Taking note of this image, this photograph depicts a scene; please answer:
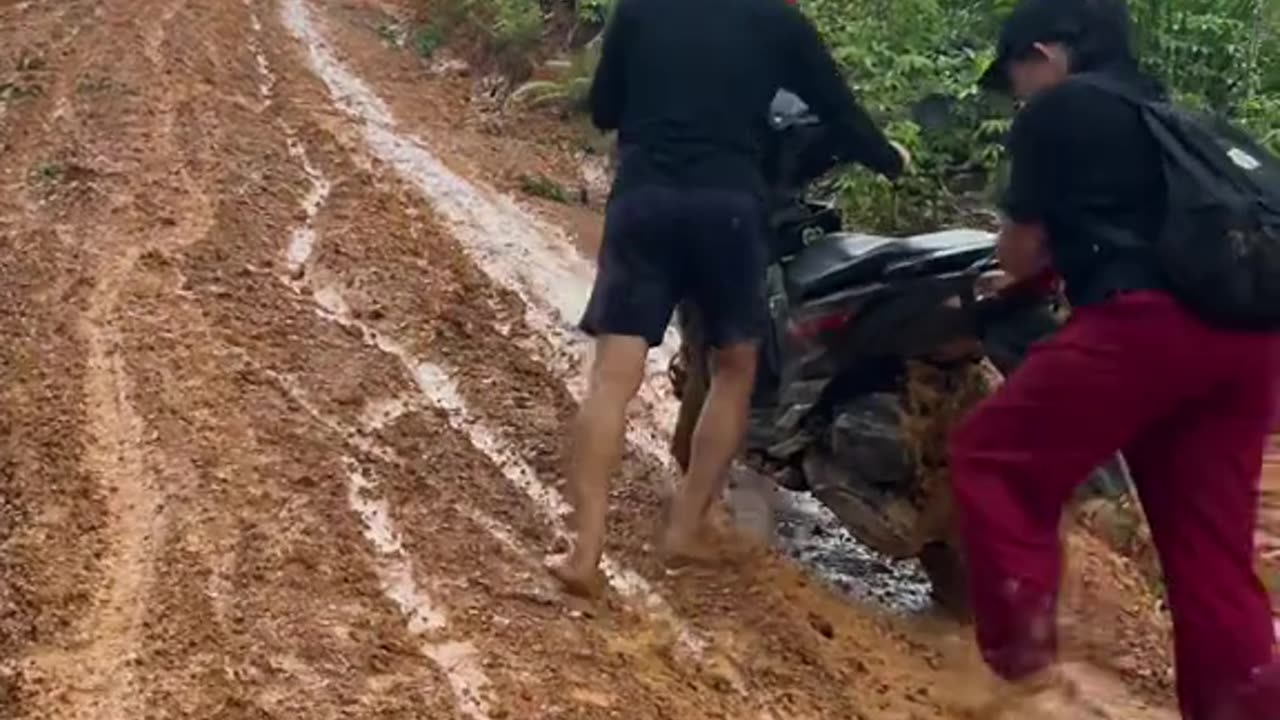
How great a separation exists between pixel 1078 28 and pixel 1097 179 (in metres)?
0.37

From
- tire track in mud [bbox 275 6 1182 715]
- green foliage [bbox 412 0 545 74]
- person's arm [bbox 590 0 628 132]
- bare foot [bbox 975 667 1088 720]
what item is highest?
person's arm [bbox 590 0 628 132]

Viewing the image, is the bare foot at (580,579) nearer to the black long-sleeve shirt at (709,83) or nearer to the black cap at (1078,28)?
the black long-sleeve shirt at (709,83)

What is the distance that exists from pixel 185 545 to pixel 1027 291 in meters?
2.26

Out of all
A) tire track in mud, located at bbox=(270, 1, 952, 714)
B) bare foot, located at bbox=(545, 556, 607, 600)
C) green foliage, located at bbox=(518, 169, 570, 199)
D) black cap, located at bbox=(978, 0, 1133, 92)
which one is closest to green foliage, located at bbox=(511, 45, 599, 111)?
green foliage, located at bbox=(518, 169, 570, 199)

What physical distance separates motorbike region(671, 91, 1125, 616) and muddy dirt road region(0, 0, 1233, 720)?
0.34 meters

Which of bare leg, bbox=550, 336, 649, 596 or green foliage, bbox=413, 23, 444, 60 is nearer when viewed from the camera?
bare leg, bbox=550, 336, 649, 596

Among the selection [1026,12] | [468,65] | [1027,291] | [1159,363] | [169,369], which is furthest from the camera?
[468,65]

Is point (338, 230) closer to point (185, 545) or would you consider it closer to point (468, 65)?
point (185, 545)

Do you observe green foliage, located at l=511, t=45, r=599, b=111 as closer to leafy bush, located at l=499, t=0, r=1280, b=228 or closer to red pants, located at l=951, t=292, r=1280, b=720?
leafy bush, located at l=499, t=0, r=1280, b=228

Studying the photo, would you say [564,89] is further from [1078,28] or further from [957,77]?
[1078,28]

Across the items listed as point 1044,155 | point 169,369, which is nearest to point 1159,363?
point 1044,155

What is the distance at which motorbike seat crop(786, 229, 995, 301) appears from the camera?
194 inches

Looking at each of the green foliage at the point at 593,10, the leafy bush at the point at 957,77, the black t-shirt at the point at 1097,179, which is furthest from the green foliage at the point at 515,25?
the black t-shirt at the point at 1097,179

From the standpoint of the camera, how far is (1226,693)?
3961 millimetres
